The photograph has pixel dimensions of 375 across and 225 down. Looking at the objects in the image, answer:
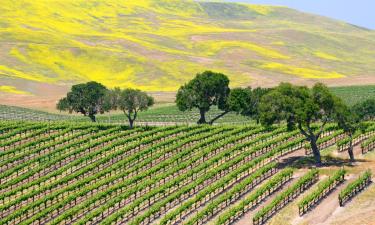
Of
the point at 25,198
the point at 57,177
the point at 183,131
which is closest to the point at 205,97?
the point at 183,131

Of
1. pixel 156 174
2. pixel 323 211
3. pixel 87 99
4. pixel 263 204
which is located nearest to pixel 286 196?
pixel 263 204

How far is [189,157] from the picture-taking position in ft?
296

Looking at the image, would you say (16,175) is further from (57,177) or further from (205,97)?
(205,97)

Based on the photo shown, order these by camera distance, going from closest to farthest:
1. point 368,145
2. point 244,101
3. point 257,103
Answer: point 368,145, point 244,101, point 257,103

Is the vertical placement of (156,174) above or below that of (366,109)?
below

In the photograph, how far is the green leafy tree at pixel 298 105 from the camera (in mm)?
77062

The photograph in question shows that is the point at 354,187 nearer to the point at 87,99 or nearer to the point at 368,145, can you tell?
the point at 368,145

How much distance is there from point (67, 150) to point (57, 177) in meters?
13.2

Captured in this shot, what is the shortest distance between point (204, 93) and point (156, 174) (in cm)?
4000

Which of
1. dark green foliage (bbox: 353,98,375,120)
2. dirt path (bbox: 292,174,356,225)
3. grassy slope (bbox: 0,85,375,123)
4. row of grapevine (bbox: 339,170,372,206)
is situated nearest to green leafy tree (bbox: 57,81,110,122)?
grassy slope (bbox: 0,85,375,123)

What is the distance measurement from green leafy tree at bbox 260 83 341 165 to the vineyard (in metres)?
6.43

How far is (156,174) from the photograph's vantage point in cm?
8438

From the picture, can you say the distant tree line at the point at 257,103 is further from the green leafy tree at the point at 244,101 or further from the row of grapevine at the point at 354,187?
the row of grapevine at the point at 354,187

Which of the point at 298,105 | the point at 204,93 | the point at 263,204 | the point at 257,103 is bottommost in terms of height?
the point at 263,204
